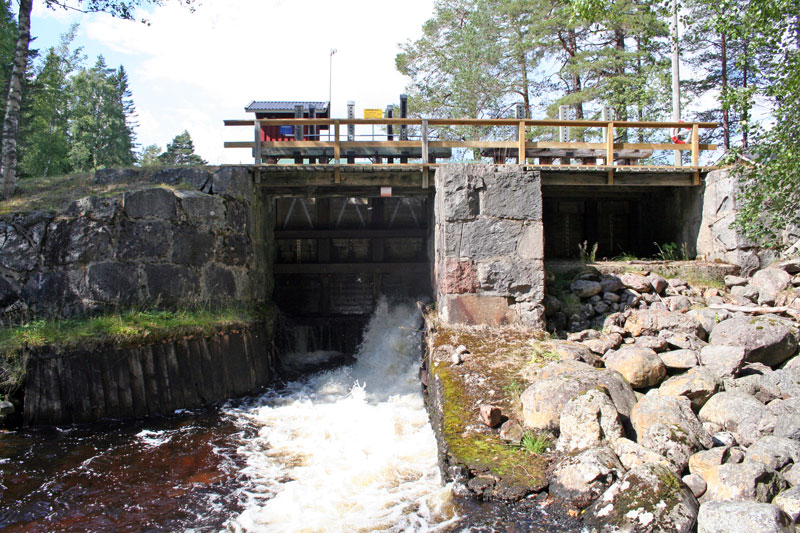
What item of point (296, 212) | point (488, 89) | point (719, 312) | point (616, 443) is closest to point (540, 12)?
point (488, 89)

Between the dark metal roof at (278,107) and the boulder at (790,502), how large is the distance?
9981mm

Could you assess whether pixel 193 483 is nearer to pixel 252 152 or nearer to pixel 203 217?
pixel 203 217

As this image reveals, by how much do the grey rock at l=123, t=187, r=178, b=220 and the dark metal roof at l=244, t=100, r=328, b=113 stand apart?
4411 mm

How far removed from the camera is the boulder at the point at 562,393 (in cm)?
444

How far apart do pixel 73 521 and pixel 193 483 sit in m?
0.95

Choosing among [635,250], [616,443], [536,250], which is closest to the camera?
[616,443]

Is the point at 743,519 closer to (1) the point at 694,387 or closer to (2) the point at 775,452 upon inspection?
(2) the point at 775,452

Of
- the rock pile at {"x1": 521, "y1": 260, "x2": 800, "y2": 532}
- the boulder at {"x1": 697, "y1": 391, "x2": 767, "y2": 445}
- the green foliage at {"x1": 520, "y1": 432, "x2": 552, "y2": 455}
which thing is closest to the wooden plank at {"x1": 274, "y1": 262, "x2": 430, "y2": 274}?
the rock pile at {"x1": 521, "y1": 260, "x2": 800, "y2": 532}

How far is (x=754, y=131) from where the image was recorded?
6504 millimetres

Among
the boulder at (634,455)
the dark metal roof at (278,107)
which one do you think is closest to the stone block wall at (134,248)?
the dark metal roof at (278,107)

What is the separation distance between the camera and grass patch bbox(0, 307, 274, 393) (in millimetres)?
6105

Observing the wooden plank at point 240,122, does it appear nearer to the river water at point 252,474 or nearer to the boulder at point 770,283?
the river water at point 252,474

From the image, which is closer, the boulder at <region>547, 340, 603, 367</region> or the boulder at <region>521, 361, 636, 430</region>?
the boulder at <region>521, 361, 636, 430</region>

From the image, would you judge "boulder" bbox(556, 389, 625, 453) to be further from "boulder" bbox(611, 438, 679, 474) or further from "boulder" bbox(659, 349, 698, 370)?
"boulder" bbox(659, 349, 698, 370)
